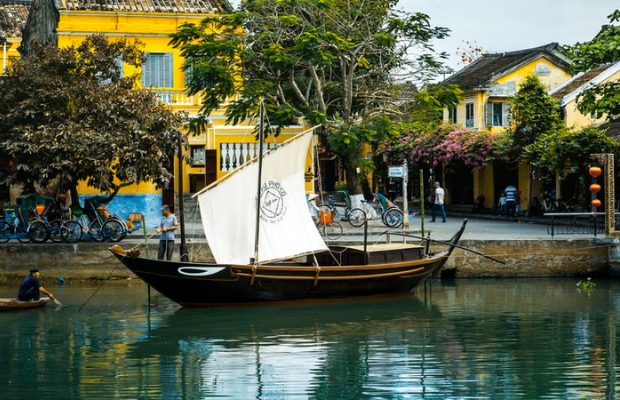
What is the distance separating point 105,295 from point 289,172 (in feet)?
19.4

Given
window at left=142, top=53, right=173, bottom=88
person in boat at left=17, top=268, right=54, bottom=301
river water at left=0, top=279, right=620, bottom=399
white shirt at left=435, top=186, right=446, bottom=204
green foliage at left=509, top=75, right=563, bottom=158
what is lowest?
river water at left=0, top=279, right=620, bottom=399

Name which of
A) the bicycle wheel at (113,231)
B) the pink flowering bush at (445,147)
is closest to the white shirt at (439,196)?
the pink flowering bush at (445,147)

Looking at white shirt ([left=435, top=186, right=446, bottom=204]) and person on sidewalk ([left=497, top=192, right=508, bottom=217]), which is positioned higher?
white shirt ([left=435, top=186, right=446, bottom=204])

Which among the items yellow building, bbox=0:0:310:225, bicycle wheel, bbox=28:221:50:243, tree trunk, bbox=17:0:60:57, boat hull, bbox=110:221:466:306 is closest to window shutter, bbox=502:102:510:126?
yellow building, bbox=0:0:310:225

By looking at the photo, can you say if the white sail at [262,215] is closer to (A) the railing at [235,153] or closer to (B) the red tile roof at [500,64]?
(A) the railing at [235,153]

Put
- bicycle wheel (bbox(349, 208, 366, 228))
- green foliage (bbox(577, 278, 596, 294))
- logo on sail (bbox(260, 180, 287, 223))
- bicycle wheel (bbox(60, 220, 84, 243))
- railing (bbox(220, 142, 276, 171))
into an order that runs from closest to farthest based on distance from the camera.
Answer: logo on sail (bbox(260, 180, 287, 223)) < green foliage (bbox(577, 278, 596, 294)) < bicycle wheel (bbox(60, 220, 84, 243)) < bicycle wheel (bbox(349, 208, 366, 228)) < railing (bbox(220, 142, 276, 171))

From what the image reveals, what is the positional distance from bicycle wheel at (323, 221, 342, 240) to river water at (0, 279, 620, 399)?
4.78 metres

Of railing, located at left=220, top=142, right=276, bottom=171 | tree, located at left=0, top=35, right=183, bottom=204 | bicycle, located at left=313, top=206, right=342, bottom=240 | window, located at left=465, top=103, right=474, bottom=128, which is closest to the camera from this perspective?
tree, located at left=0, top=35, right=183, bottom=204

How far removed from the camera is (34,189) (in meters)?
31.1

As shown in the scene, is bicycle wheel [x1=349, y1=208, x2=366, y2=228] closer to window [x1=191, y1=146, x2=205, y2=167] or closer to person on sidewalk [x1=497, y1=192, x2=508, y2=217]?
window [x1=191, y1=146, x2=205, y2=167]

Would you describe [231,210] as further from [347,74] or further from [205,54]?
[347,74]

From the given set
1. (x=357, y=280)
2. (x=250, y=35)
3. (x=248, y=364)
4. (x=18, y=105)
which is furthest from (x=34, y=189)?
(x=248, y=364)

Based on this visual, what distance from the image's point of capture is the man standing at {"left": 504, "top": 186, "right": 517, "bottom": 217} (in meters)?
41.4

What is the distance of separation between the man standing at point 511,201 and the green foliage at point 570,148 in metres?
3.25
